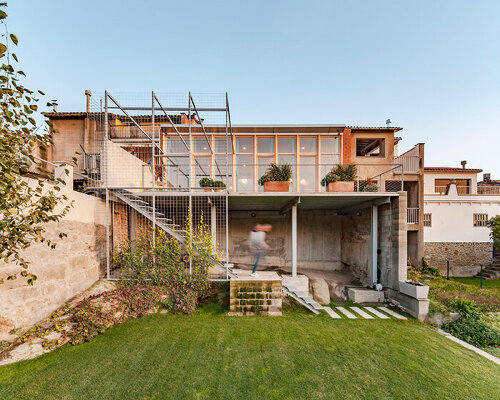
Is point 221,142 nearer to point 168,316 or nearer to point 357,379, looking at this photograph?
point 168,316

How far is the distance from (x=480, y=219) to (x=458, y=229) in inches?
70.6

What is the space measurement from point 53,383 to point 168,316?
2.54m

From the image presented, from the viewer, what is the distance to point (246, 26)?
1353 centimetres

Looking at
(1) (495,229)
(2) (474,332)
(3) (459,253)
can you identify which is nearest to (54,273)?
(2) (474,332)

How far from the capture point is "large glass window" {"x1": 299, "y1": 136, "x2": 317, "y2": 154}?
10795 mm

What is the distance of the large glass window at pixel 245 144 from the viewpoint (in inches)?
427

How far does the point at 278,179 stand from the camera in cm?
740

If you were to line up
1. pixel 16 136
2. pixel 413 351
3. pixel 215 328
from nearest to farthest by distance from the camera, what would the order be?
pixel 16 136 < pixel 413 351 < pixel 215 328

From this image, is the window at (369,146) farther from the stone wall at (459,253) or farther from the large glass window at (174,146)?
the large glass window at (174,146)

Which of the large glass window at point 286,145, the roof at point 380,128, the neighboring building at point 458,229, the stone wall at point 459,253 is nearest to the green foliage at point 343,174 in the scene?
the large glass window at point 286,145

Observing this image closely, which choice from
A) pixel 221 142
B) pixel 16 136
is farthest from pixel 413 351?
pixel 221 142

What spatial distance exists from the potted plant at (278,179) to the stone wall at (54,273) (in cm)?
564

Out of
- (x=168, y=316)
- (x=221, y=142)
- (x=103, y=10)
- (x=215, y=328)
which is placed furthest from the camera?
(x=103, y=10)

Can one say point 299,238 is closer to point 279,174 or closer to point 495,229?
point 279,174
